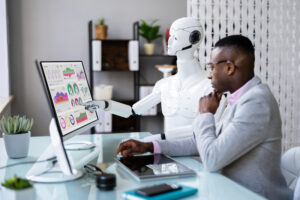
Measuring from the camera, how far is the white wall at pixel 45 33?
175 inches

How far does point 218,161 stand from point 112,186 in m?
0.42

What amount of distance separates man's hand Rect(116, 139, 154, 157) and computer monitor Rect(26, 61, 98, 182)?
0.69 feet

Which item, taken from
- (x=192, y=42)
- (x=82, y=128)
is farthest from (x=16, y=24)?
(x=82, y=128)

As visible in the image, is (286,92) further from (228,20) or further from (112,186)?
(112,186)

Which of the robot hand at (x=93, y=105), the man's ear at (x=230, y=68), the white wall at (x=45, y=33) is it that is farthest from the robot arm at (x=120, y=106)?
the white wall at (x=45, y=33)

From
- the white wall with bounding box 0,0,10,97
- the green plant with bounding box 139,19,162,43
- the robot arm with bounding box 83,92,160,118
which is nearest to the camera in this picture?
the robot arm with bounding box 83,92,160,118

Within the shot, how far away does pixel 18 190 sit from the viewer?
98cm

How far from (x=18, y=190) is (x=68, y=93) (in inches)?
25.6

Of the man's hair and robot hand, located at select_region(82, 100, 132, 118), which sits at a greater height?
the man's hair

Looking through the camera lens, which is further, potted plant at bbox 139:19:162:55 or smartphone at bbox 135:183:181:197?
potted plant at bbox 139:19:162:55

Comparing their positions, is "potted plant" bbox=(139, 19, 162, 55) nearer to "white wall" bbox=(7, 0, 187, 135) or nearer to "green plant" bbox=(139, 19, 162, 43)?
"green plant" bbox=(139, 19, 162, 43)

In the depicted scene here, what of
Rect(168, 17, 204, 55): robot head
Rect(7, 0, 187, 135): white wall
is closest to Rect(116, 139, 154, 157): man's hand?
Rect(168, 17, 204, 55): robot head

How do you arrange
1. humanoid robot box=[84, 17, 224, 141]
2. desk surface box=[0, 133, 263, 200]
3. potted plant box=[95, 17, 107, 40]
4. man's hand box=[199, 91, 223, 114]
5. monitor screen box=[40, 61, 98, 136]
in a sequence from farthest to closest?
potted plant box=[95, 17, 107, 40]
humanoid robot box=[84, 17, 224, 141]
man's hand box=[199, 91, 223, 114]
monitor screen box=[40, 61, 98, 136]
desk surface box=[0, 133, 263, 200]

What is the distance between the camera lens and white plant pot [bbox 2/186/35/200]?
0.98m
